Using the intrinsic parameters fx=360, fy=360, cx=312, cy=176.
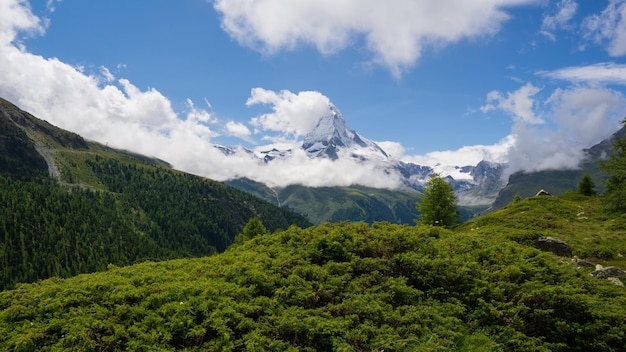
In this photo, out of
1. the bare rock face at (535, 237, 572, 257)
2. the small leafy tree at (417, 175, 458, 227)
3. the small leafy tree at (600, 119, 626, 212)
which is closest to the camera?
the bare rock face at (535, 237, 572, 257)

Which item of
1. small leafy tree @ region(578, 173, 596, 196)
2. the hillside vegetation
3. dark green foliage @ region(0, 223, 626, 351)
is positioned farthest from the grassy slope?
dark green foliage @ region(0, 223, 626, 351)

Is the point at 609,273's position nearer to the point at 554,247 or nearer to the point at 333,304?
the point at 554,247

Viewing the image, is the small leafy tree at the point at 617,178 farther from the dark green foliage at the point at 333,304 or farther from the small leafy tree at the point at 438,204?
the dark green foliage at the point at 333,304

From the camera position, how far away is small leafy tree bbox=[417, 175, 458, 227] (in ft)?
196

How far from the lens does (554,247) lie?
2553cm

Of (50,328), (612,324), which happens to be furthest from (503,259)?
(50,328)

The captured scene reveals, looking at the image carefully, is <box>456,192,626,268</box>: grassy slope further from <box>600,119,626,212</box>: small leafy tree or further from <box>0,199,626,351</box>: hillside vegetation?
<box>0,199,626,351</box>: hillside vegetation

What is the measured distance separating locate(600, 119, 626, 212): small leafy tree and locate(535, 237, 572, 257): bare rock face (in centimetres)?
2230

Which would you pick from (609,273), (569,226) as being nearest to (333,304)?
(609,273)

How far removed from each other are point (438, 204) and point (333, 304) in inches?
2040

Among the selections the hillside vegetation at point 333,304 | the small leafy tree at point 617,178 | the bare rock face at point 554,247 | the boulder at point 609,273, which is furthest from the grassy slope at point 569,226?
the hillside vegetation at point 333,304

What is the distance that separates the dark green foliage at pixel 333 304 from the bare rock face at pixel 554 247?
35.4 feet

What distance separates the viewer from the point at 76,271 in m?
180

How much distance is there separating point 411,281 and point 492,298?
3.01 metres
